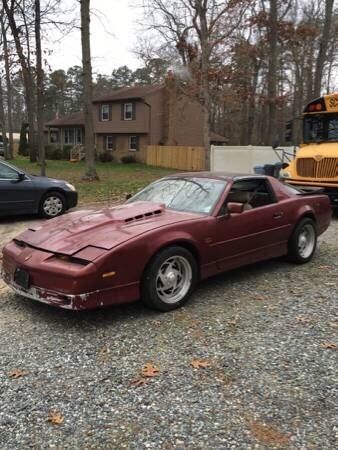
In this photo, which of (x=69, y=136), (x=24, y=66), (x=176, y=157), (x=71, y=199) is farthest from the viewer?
(x=69, y=136)

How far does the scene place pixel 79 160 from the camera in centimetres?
3903

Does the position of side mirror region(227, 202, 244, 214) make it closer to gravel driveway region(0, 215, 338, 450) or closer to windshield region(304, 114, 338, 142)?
gravel driveway region(0, 215, 338, 450)

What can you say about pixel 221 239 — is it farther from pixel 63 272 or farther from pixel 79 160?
pixel 79 160

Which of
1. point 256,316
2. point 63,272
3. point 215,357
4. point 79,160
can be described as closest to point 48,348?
point 63,272

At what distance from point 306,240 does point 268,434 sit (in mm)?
4432

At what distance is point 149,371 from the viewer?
3.71 metres

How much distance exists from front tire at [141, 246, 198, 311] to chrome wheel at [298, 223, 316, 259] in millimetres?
2275

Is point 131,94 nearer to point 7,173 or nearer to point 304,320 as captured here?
point 7,173

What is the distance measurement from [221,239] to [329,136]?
7661mm

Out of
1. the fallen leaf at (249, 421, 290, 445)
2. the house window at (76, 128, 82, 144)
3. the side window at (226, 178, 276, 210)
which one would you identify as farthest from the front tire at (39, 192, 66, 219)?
the house window at (76, 128, 82, 144)

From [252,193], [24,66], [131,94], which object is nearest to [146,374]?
[252,193]

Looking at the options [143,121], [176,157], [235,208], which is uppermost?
[143,121]

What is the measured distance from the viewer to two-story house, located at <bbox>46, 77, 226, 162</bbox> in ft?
124

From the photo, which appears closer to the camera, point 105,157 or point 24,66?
point 24,66
